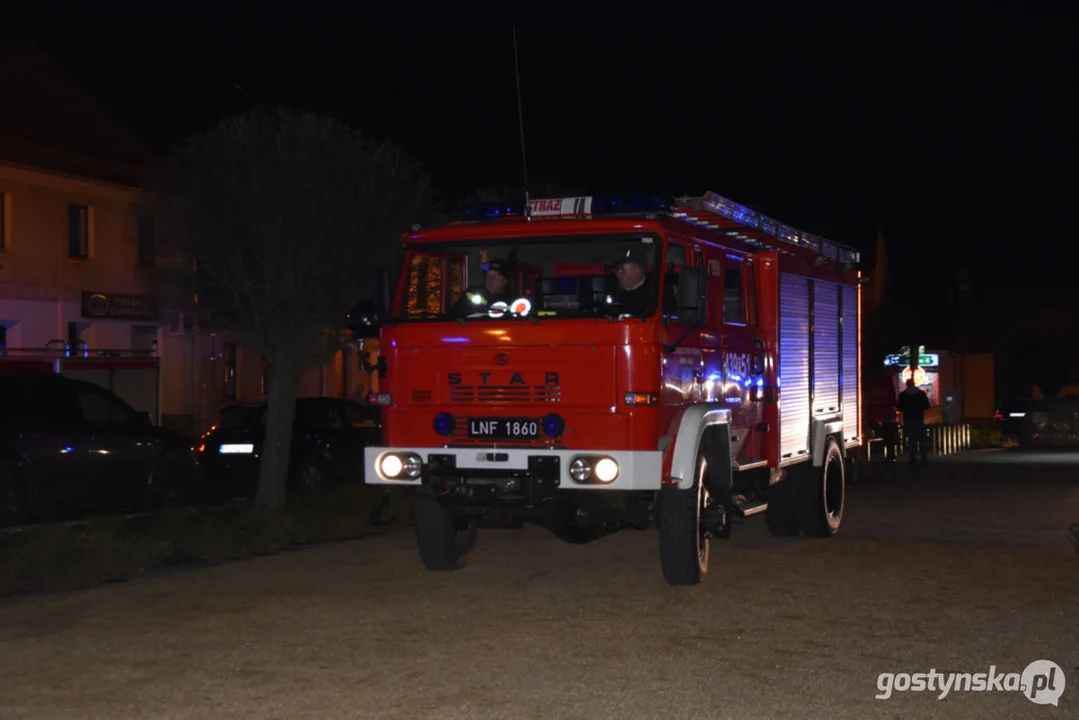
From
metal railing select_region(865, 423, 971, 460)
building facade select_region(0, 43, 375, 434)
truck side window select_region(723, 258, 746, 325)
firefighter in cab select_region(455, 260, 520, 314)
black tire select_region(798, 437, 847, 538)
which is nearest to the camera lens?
firefighter in cab select_region(455, 260, 520, 314)

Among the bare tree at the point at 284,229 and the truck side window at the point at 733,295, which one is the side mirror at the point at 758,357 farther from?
the bare tree at the point at 284,229

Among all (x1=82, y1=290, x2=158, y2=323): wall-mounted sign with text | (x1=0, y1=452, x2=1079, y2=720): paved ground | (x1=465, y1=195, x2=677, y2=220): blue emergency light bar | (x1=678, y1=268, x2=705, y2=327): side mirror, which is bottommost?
(x1=0, y1=452, x2=1079, y2=720): paved ground

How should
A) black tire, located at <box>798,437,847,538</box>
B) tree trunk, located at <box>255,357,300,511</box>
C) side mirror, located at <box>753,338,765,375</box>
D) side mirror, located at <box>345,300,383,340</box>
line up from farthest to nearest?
tree trunk, located at <box>255,357,300,511</box>
black tire, located at <box>798,437,847,538</box>
side mirror, located at <box>753,338,765,375</box>
side mirror, located at <box>345,300,383,340</box>

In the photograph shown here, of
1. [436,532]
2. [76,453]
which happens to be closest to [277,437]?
[76,453]

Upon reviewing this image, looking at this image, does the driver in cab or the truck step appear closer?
the driver in cab

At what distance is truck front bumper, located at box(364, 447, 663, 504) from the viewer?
33.9 ft

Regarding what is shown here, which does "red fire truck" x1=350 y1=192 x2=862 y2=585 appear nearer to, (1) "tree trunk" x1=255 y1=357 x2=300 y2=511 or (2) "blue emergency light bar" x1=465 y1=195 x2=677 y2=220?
(2) "blue emergency light bar" x1=465 y1=195 x2=677 y2=220

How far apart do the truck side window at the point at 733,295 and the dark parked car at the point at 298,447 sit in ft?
27.8

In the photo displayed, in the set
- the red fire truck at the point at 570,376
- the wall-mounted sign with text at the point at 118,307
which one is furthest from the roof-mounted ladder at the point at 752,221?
the wall-mounted sign with text at the point at 118,307

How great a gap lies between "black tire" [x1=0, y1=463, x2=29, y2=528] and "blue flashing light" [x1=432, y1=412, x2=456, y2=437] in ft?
22.1

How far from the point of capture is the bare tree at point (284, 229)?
51.3 ft

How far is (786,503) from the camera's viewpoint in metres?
14.1

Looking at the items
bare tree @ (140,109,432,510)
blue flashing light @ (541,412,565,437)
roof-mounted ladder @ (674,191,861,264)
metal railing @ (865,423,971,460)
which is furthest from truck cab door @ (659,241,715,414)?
metal railing @ (865,423,971,460)

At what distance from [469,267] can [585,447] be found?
6.23ft
